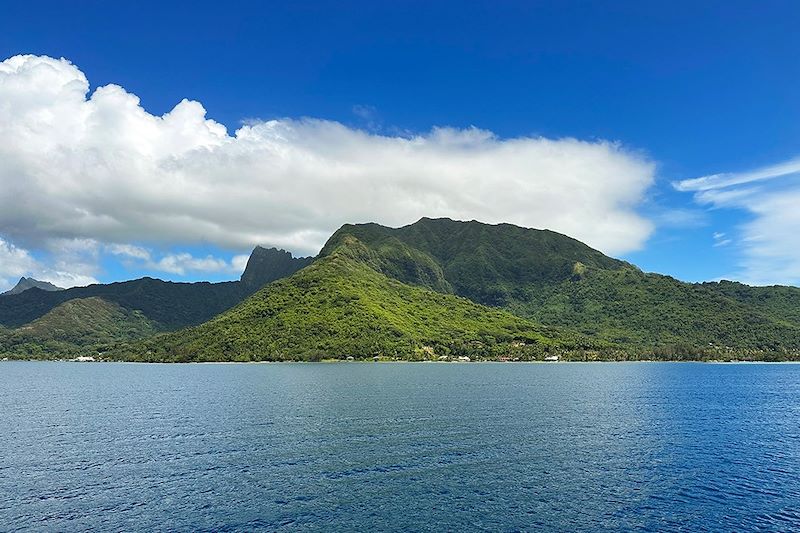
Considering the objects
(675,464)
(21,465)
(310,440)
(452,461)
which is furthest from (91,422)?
(675,464)

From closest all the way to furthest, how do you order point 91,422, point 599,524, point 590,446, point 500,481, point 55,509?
point 599,524 → point 55,509 → point 500,481 → point 590,446 → point 91,422

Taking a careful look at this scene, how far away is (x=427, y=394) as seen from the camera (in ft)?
567

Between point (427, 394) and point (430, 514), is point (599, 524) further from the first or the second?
point (427, 394)

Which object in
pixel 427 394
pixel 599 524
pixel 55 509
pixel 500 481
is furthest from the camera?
pixel 427 394

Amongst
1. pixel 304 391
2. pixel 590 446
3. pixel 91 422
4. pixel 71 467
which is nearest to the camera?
pixel 71 467

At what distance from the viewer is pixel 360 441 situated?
9812 centimetres

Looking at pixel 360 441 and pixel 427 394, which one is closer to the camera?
pixel 360 441

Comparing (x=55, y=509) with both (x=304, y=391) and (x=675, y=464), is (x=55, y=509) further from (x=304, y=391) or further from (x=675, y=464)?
(x=304, y=391)

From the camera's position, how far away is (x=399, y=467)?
7950cm

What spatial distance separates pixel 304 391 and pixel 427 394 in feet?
148

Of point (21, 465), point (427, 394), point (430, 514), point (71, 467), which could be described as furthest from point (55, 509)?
point (427, 394)

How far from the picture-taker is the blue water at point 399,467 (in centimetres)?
5938

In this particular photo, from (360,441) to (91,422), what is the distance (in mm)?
70363

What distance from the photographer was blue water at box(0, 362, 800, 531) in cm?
5938
